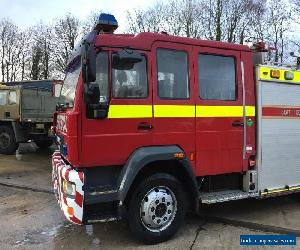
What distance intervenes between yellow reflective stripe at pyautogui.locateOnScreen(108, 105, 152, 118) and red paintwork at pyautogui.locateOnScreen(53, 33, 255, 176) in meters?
0.05

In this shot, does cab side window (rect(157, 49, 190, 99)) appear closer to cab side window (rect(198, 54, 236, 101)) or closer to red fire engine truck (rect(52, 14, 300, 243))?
red fire engine truck (rect(52, 14, 300, 243))

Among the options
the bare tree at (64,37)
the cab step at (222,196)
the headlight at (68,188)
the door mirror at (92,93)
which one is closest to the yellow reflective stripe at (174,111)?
the door mirror at (92,93)

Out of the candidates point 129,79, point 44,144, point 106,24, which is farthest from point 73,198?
point 44,144

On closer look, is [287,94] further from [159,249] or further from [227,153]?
[159,249]

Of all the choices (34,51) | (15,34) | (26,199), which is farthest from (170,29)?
(26,199)

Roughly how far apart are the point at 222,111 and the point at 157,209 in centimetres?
168

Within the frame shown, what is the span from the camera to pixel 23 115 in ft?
47.0

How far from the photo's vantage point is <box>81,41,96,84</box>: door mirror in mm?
4934

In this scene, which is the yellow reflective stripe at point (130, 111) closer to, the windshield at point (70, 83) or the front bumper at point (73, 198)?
the windshield at point (70, 83)

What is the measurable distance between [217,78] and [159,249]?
8.23 feet

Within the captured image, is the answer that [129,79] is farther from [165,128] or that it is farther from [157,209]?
[157,209]

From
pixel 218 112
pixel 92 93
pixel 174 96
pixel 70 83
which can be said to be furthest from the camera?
pixel 218 112

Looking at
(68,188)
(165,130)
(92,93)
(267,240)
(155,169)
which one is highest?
(92,93)

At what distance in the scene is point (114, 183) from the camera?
5422 mm
